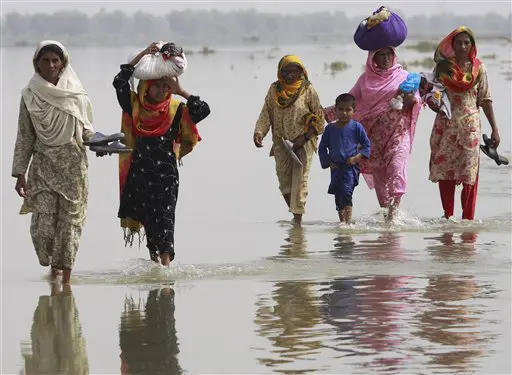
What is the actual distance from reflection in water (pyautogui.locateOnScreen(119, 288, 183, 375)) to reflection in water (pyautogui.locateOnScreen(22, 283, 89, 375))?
237mm

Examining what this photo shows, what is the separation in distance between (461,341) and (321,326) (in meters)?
0.84

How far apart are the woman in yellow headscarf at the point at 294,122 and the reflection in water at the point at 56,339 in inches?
144

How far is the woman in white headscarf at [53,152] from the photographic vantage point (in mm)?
10078

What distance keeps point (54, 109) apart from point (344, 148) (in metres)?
3.57

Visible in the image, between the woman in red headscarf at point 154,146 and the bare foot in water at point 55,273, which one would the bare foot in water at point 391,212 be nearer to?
the woman in red headscarf at point 154,146

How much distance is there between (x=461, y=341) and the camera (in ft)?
27.9

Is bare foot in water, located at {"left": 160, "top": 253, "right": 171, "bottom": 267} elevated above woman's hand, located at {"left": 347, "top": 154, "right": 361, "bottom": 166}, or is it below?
below

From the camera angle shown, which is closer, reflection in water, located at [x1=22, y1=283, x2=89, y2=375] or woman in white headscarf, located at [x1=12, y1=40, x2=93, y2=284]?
reflection in water, located at [x1=22, y1=283, x2=89, y2=375]

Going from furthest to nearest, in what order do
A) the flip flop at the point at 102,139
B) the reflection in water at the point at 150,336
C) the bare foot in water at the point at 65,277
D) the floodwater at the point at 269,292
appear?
the bare foot in water at the point at 65,277 < the flip flop at the point at 102,139 < the floodwater at the point at 269,292 < the reflection in water at the point at 150,336

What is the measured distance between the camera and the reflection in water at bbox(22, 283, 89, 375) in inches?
320

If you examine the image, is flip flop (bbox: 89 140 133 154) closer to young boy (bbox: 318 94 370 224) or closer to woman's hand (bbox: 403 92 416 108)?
young boy (bbox: 318 94 370 224)

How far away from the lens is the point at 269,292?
10094 millimetres

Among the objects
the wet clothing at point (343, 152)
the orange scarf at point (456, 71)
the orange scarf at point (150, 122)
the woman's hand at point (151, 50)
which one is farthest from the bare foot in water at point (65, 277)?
the orange scarf at point (456, 71)

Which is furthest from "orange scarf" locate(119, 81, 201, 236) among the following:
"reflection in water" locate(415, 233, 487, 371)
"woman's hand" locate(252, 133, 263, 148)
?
"woman's hand" locate(252, 133, 263, 148)
